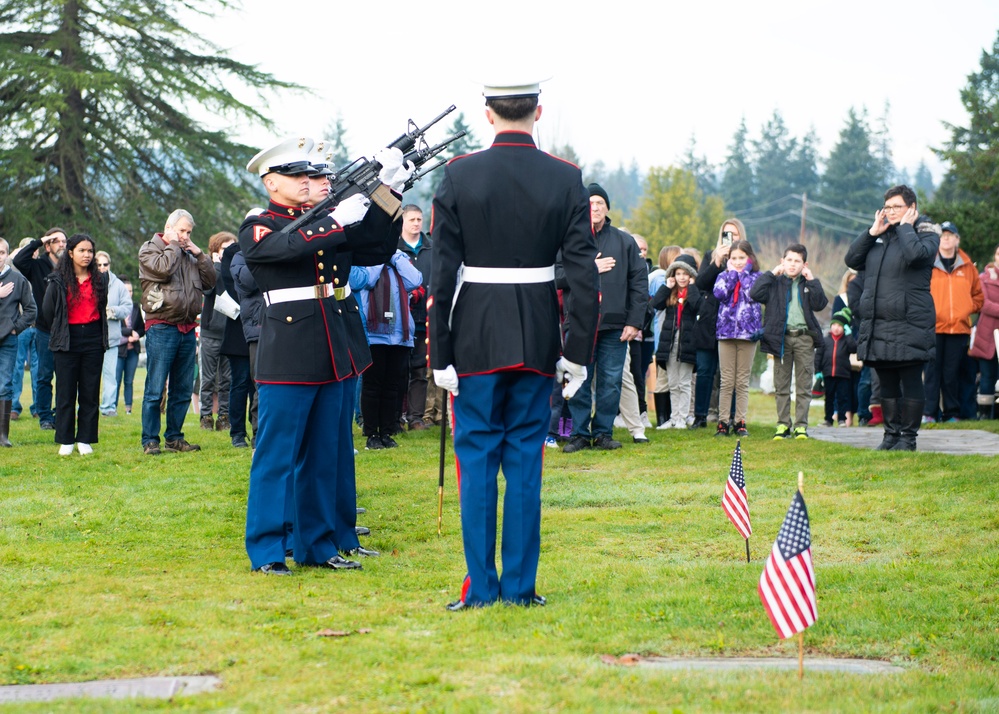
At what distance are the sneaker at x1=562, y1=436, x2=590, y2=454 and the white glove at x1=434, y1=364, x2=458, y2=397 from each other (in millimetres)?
6542

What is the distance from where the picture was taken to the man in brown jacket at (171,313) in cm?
1169

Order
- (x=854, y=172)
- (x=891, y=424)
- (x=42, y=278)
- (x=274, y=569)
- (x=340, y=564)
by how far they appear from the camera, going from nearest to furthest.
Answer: (x=274, y=569)
(x=340, y=564)
(x=891, y=424)
(x=42, y=278)
(x=854, y=172)

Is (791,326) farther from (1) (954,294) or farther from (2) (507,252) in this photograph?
(2) (507,252)

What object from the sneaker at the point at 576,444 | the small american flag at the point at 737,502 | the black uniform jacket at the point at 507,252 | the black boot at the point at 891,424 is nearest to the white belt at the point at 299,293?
the black uniform jacket at the point at 507,252

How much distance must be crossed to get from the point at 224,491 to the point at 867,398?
34.5 feet

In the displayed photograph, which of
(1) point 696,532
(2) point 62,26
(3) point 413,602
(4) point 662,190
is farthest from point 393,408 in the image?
(4) point 662,190

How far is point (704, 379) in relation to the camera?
1436 cm

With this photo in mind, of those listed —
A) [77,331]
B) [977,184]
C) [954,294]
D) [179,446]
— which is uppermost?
[977,184]

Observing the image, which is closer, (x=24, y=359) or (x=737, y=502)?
(x=737, y=502)

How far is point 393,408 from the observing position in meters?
12.3

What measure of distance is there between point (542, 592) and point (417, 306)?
7.62 m

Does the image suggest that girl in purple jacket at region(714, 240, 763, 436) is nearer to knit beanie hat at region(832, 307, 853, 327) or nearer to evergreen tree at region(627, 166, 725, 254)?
knit beanie hat at region(832, 307, 853, 327)

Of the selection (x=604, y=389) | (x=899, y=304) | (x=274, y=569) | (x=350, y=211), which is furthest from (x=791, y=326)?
(x=274, y=569)

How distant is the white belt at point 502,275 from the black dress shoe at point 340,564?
2.04 meters
